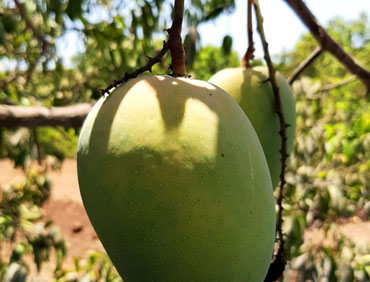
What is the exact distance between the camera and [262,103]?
0.98 metres

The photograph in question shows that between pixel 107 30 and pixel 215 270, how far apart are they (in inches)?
70.9

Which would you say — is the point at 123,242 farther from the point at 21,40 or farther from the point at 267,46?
the point at 21,40

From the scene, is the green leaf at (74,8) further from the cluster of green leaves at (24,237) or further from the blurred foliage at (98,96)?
the cluster of green leaves at (24,237)

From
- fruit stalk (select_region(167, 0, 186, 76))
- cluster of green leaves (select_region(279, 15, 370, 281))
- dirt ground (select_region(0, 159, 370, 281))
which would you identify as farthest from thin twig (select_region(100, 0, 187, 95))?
dirt ground (select_region(0, 159, 370, 281))

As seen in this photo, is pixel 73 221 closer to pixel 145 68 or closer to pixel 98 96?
pixel 98 96

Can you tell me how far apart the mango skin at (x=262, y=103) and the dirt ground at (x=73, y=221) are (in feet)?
14.5

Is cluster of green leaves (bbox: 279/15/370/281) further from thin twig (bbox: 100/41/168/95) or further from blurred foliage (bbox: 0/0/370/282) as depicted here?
thin twig (bbox: 100/41/168/95)

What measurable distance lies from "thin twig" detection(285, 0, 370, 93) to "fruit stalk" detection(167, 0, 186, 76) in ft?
1.69

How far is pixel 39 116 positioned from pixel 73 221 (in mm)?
6454

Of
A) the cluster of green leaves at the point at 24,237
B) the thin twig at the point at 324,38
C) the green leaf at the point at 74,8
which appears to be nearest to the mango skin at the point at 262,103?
the thin twig at the point at 324,38

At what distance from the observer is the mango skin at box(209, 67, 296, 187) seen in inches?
38.0

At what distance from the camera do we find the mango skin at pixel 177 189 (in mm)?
553

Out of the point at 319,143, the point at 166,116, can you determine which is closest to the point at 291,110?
the point at 166,116

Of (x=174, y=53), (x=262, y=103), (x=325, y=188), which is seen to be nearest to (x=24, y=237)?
(x=325, y=188)
